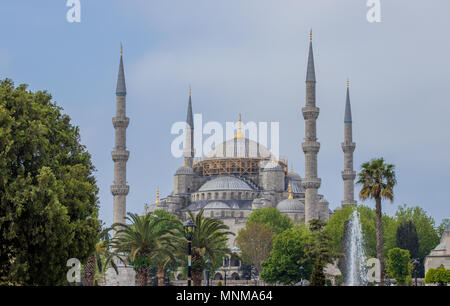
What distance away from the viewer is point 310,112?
3588 inches

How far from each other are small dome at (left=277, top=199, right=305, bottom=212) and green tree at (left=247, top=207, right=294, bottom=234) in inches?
317

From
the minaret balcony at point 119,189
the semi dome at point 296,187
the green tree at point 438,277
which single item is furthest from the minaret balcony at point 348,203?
the green tree at point 438,277

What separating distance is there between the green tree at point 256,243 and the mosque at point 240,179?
19.0 feet

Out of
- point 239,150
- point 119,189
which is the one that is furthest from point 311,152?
point 239,150

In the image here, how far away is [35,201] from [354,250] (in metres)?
56.1

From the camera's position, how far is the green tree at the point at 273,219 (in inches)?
3747

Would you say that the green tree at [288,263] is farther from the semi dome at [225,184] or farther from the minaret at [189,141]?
the minaret at [189,141]

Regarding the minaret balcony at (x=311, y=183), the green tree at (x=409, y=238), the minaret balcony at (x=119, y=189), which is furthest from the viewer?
the minaret balcony at (x=119, y=189)

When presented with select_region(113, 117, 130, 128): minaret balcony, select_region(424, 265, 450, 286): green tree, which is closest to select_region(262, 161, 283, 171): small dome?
select_region(113, 117, 130, 128): minaret balcony

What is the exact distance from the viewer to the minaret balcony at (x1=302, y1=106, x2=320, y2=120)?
91062 millimetres

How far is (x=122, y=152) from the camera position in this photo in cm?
9375

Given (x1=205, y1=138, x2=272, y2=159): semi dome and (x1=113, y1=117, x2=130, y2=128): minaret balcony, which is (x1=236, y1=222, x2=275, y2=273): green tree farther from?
(x1=205, y1=138, x2=272, y2=159): semi dome

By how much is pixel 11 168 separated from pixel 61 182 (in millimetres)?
2080
